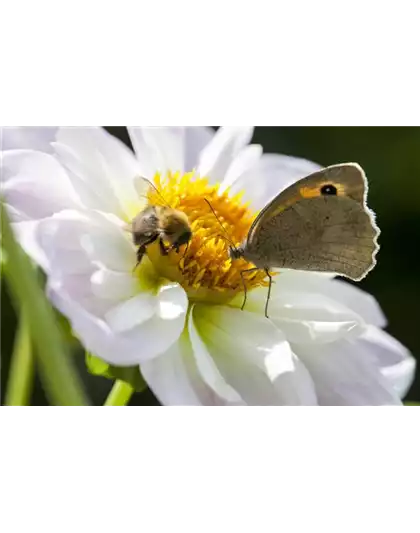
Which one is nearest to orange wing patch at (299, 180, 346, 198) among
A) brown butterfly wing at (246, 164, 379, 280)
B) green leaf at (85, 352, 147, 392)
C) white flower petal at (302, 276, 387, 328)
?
brown butterfly wing at (246, 164, 379, 280)

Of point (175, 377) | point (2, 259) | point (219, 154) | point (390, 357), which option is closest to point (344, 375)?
point (390, 357)

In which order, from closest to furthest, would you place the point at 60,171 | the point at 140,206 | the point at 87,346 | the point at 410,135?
1. the point at 87,346
2. the point at 60,171
3. the point at 140,206
4. the point at 410,135

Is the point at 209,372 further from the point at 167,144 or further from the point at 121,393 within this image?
the point at 167,144

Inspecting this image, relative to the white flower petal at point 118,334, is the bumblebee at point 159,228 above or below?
above

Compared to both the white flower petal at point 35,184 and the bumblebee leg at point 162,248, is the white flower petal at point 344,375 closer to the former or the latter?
the bumblebee leg at point 162,248

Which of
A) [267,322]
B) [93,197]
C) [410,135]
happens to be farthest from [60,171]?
[410,135]

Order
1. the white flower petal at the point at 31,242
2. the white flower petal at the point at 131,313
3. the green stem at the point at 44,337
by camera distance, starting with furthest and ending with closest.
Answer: the white flower petal at the point at 131,313, the white flower petal at the point at 31,242, the green stem at the point at 44,337

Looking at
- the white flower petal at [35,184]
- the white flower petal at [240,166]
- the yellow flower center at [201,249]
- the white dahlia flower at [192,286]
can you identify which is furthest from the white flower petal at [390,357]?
the white flower petal at [35,184]

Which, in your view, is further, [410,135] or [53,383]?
[410,135]

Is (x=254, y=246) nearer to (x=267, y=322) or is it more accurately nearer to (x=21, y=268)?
(x=267, y=322)
